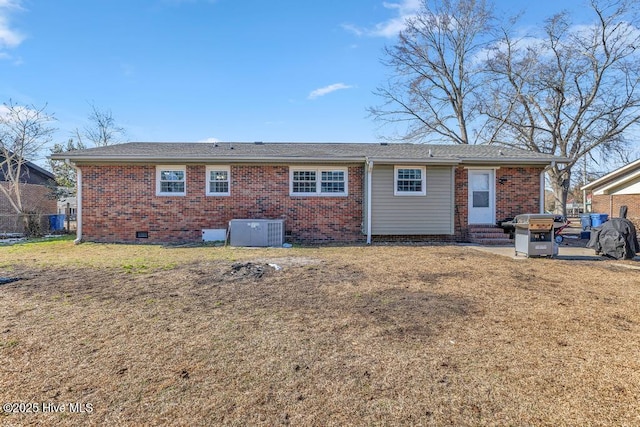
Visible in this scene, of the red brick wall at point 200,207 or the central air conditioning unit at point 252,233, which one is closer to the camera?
the central air conditioning unit at point 252,233

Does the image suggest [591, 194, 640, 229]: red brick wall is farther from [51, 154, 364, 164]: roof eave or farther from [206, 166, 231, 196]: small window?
[206, 166, 231, 196]: small window

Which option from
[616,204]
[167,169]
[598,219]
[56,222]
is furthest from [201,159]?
[616,204]

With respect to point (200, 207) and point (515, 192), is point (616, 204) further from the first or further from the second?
point (200, 207)

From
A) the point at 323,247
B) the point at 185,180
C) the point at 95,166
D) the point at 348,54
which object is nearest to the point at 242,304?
the point at 323,247

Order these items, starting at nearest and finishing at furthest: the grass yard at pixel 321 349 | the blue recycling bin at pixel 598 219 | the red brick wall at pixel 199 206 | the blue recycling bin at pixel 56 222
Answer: the grass yard at pixel 321 349 < the red brick wall at pixel 199 206 < the blue recycling bin at pixel 56 222 < the blue recycling bin at pixel 598 219

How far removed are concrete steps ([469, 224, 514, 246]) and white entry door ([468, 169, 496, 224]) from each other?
0.30 metres

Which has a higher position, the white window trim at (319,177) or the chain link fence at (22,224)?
the white window trim at (319,177)

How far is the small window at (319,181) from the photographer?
11.0 m

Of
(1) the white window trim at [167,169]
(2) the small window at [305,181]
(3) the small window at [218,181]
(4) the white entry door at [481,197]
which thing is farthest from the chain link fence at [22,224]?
(4) the white entry door at [481,197]

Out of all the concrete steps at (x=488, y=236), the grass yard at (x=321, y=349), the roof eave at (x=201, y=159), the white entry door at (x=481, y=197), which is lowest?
the grass yard at (x=321, y=349)

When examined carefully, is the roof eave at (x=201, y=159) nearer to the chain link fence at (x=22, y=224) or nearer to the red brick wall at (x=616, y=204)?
the chain link fence at (x=22, y=224)

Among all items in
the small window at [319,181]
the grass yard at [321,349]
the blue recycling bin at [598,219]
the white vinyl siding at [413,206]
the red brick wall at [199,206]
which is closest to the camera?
the grass yard at [321,349]

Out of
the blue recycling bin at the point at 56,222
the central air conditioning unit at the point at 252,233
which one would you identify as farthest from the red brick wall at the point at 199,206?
the blue recycling bin at the point at 56,222

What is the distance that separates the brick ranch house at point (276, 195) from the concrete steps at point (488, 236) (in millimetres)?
809
